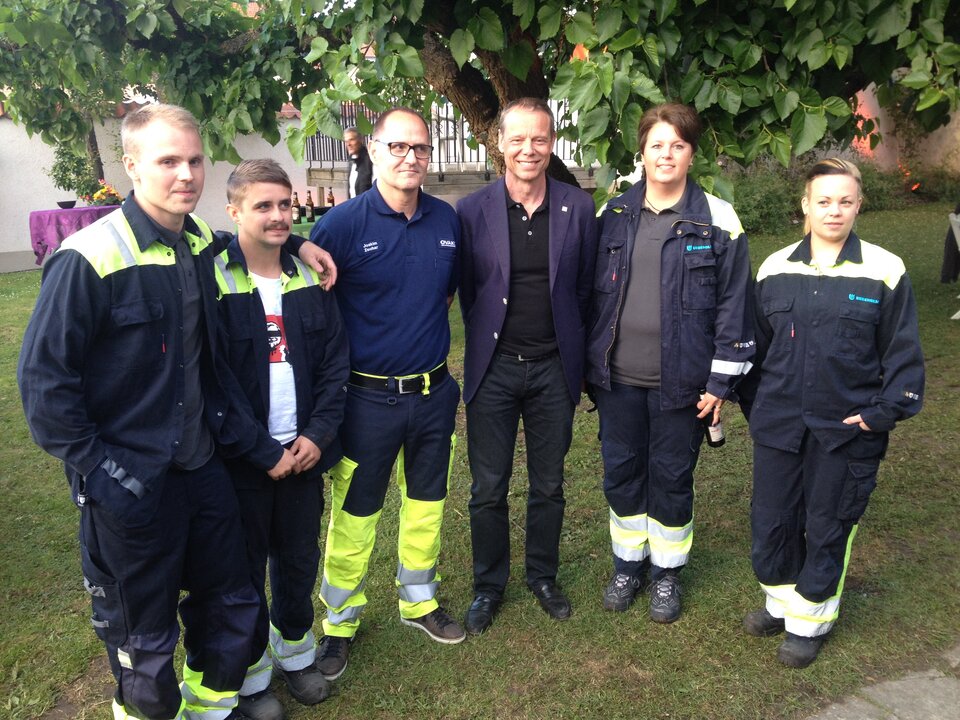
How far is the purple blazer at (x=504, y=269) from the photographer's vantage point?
3.29 meters

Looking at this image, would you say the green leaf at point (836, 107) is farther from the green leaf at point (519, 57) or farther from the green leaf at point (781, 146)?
the green leaf at point (519, 57)

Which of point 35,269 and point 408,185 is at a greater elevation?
point 408,185

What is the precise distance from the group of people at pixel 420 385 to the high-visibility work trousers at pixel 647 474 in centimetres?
1

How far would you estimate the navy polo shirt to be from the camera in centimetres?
312

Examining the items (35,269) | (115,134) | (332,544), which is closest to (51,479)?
(332,544)

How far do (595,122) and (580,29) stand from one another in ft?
2.00

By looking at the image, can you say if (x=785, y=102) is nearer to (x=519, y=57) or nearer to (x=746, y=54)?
(x=746, y=54)

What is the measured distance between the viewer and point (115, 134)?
16875mm

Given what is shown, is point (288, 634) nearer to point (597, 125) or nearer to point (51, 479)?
point (597, 125)

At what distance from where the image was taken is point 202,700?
283 centimetres

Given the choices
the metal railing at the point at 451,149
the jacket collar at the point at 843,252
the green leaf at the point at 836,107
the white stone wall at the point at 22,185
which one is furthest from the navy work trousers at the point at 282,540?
the white stone wall at the point at 22,185

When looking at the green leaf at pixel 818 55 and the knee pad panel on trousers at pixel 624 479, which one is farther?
the green leaf at pixel 818 55

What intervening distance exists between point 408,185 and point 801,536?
207 centimetres

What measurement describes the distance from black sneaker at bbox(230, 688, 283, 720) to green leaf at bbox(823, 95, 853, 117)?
132 inches
